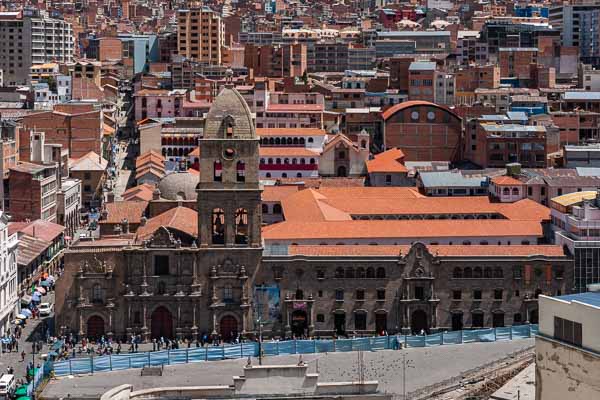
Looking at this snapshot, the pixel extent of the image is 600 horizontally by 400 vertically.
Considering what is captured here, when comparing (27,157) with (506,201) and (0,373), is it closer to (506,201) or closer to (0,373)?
(506,201)

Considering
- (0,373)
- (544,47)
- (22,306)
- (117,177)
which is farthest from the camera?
(544,47)

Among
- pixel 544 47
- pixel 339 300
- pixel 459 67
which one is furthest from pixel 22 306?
pixel 544 47

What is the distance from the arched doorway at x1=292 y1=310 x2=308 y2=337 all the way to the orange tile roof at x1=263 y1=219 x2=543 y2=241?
18.0 feet

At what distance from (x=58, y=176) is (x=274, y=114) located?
3488 centimetres

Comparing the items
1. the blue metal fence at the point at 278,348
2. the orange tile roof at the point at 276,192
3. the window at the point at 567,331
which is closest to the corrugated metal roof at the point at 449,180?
the orange tile roof at the point at 276,192

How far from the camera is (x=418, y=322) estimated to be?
81.9 metres

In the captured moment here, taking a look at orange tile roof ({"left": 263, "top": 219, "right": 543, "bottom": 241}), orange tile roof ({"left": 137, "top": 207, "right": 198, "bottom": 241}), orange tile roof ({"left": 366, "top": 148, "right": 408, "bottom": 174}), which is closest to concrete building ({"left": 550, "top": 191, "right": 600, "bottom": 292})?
orange tile roof ({"left": 263, "top": 219, "right": 543, "bottom": 241})

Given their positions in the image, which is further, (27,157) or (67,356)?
(27,157)

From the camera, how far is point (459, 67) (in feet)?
573

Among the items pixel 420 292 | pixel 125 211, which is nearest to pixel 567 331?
pixel 420 292

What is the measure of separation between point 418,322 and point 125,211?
22.1m

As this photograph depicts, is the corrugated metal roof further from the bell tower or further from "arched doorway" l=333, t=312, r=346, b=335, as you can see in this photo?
the bell tower

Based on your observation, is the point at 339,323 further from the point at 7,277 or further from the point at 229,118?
the point at 7,277

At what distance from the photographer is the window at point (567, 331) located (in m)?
40.9
